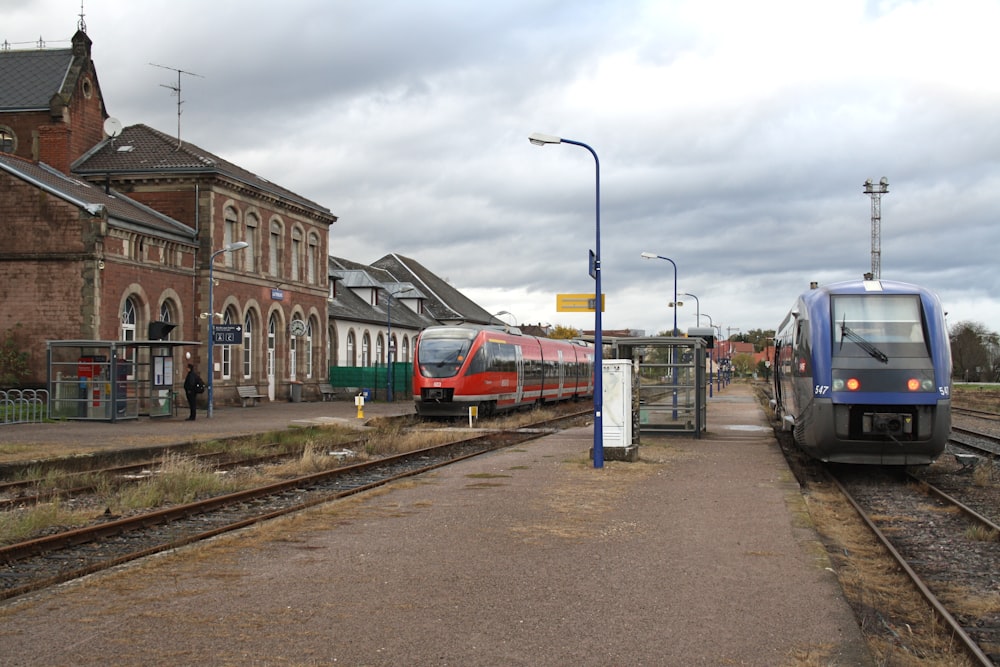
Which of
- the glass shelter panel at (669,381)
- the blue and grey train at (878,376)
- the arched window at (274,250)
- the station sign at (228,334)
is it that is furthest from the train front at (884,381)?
the arched window at (274,250)

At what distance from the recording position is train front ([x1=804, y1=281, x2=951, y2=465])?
49.4 feet

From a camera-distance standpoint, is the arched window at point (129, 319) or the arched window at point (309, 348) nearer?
the arched window at point (129, 319)

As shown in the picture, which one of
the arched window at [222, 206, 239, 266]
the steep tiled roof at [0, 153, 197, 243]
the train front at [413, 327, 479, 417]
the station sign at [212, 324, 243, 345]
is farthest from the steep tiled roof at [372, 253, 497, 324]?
the train front at [413, 327, 479, 417]

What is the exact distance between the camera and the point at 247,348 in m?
43.1

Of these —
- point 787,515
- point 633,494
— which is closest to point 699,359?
point 633,494

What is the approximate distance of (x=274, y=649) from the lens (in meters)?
6.11

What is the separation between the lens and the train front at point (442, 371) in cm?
3105

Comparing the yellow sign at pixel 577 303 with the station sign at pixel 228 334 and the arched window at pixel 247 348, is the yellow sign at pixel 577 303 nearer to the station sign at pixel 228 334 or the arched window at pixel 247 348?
the station sign at pixel 228 334

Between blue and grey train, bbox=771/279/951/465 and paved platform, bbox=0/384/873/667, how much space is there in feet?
10.2

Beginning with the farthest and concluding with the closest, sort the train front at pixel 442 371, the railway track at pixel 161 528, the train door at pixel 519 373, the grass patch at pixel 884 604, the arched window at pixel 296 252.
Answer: the arched window at pixel 296 252 → the train door at pixel 519 373 → the train front at pixel 442 371 → the railway track at pixel 161 528 → the grass patch at pixel 884 604

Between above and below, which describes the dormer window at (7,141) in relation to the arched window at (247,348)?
above

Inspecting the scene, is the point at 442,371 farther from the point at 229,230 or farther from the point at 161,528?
the point at 161,528

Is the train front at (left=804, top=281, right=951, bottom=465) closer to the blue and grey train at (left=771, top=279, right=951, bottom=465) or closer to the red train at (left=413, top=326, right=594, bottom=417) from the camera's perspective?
the blue and grey train at (left=771, top=279, right=951, bottom=465)

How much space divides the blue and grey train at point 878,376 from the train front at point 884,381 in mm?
14
